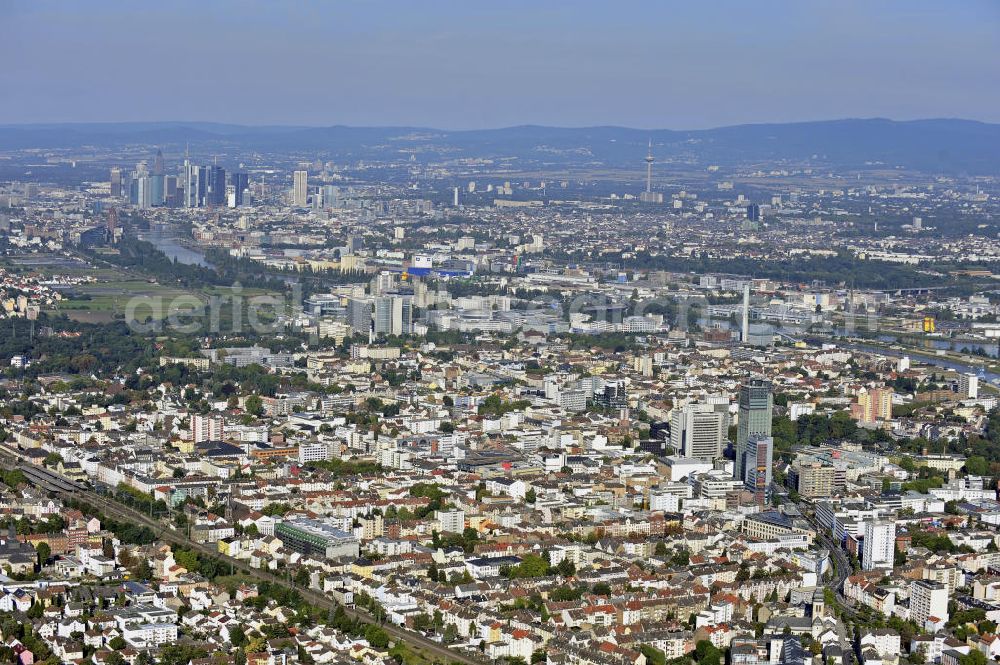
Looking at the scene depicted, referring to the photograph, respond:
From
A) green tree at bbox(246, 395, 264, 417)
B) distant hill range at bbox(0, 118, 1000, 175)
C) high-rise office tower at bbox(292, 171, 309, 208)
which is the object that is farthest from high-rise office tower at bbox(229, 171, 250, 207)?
green tree at bbox(246, 395, 264, 417)

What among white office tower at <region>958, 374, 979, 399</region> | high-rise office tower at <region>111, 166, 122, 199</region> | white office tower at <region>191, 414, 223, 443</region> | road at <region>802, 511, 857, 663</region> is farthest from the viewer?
high-rise office tower at <region>111, 166, 122, 199</region>

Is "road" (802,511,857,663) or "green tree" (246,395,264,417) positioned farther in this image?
"green tree" (246,395,264,417)

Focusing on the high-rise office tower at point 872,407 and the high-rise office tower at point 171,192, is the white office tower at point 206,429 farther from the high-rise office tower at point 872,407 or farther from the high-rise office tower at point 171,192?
the high-rise office tower at point 171,192

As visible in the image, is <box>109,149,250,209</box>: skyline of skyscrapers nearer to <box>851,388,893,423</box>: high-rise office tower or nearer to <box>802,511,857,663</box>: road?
<box>851,388,893,423</box>: high-rise office tower

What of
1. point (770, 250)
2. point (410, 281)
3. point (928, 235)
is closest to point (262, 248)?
point (410, 281)

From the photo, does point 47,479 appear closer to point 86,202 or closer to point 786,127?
point 86,202

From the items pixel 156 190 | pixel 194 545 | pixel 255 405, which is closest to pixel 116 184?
pixel 156 190
